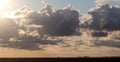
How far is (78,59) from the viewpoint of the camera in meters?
138

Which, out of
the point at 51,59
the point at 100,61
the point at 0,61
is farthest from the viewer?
the point at 51,59

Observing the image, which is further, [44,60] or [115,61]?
[44,60]

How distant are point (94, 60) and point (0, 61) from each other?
30.9 metres

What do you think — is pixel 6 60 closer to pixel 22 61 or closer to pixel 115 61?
pixel 22 61

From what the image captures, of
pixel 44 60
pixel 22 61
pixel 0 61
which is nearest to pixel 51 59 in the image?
pixel 44 60

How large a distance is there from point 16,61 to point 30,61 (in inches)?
195

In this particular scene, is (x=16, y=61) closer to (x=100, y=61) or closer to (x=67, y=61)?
(x=67, y=61)

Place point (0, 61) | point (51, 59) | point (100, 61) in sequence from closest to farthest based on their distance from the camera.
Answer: point (0, 61) → point (100, 61) → point (51, 59)

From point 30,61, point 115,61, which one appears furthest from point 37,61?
point 115,61

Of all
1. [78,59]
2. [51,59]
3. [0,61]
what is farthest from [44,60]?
[0,61]

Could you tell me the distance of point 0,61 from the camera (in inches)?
4776

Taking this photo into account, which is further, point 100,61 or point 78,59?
point 78,59

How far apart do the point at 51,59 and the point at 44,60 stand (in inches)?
95.0

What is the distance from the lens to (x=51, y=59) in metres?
138
